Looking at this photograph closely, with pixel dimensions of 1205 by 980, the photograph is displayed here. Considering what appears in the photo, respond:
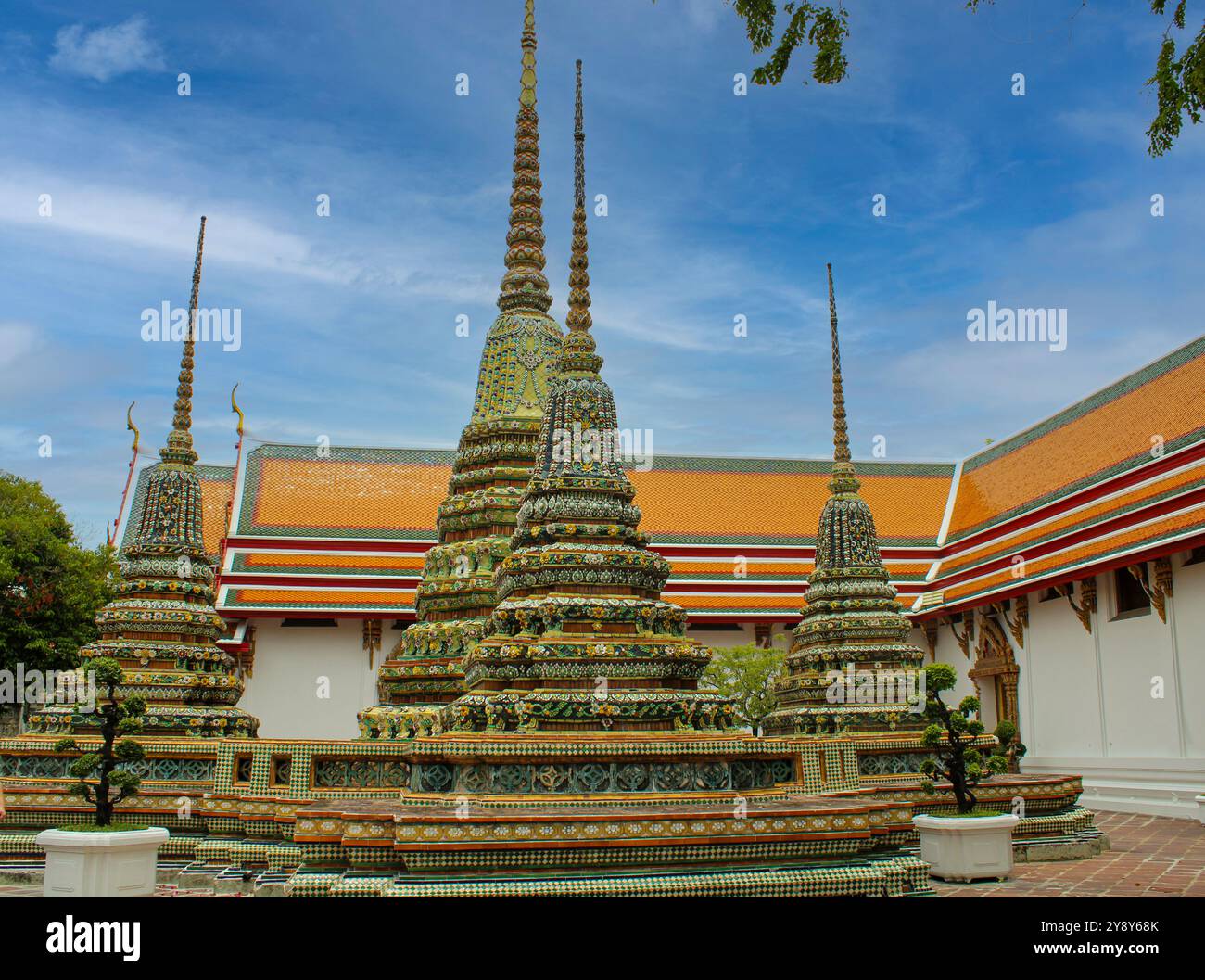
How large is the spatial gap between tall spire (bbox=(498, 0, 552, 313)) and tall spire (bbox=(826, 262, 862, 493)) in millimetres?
4932

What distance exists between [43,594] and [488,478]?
48.6ft

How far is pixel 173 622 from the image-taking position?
14422 mm

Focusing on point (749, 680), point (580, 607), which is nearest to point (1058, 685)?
point (749, 680)

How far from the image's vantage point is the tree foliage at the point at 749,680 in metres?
22.0

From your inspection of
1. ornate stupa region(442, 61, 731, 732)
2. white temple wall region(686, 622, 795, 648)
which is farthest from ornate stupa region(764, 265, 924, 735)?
white temple wall region(686, 622, 795, 648)

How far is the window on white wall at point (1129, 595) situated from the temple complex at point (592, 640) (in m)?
0.05

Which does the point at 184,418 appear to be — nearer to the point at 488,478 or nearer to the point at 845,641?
the point at 488,478

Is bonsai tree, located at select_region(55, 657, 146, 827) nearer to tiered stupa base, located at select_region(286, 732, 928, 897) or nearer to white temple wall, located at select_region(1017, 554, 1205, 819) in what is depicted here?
tiered stupa base, located at select_region(286, 732, 928, 897)

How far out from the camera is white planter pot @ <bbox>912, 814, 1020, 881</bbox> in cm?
963

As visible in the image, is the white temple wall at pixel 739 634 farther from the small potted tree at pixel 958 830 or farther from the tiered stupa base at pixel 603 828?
the tiered stupa base at pixel 603 828

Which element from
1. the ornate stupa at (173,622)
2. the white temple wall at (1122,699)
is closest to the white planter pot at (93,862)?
the ornate stupa at (173,622)

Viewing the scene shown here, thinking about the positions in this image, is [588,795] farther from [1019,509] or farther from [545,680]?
[1019,509]

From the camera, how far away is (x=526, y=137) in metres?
15.7
